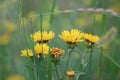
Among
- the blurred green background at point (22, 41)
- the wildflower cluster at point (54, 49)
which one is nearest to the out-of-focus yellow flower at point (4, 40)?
the blurred green background at point (22, 41)

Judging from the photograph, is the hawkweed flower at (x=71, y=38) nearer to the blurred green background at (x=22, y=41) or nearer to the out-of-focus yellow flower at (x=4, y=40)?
the blurred green background at (x=22, y=41)

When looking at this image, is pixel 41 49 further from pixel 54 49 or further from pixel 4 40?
pixel 4 40

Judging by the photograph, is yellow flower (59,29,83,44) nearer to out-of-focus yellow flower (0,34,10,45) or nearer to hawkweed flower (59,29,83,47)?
hawkweed flower (59,29,83,47)

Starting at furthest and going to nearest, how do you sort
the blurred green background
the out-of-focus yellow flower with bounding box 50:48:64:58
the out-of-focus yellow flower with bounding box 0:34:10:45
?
the out-of-focus yellow flower with bounding box 0:34:10:45 < the blurred green background < the out-of-focus yellow flower with bounding box 50:48:64:58

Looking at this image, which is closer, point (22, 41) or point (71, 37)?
point (71, 37)

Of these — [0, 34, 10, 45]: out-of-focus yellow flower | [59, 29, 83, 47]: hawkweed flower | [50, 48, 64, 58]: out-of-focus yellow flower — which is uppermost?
[59, 29, 83, 47]: hawkweed flower

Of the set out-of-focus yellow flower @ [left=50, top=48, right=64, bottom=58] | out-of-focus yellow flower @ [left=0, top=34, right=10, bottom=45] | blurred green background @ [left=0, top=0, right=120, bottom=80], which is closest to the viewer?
out-of-focus yellow flower @ [left=50, top=48, right=64, bottom=58]

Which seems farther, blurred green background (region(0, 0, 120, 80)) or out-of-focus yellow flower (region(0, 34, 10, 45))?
out-of-focus yellow flower (region(0, 34, 10, 45))

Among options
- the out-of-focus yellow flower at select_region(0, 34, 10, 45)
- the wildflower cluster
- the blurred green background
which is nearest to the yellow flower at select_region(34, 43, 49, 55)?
the wildflower cluster

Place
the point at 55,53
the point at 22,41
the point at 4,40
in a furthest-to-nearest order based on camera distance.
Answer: the point at 4,40 < the point at 22,41 < the point at 55,53

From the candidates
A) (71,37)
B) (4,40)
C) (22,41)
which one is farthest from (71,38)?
(4,40)

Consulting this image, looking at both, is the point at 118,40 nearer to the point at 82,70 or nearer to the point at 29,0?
the point at 82,70

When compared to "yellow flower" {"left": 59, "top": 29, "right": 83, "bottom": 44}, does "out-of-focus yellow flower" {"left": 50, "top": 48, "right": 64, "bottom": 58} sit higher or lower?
lower
